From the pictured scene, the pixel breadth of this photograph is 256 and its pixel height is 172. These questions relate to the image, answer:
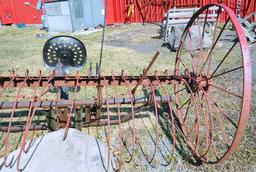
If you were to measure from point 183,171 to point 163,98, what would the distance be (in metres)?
0.93

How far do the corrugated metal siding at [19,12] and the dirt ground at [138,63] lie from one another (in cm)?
489

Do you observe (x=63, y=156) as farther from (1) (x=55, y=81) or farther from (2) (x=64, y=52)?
(2) (x=64, y=52)

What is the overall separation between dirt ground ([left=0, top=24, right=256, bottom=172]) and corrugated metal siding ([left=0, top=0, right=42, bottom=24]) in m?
4.89

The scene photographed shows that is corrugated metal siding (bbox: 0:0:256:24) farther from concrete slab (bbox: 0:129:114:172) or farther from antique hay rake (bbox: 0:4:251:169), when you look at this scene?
concrete slab (bbox: 0:129:114:172)

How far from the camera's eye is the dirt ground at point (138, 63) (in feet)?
11.2

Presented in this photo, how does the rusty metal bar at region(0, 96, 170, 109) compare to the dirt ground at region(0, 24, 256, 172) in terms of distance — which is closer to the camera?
the rusty metal bar at region(0, 96, 170, 109)

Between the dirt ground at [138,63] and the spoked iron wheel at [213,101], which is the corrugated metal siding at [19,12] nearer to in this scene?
the dirt ground at [138,63]

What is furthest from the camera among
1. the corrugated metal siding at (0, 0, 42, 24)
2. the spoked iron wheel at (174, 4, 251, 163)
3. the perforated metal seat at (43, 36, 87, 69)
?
the corrugated metal siding at (0, 0, 42, 24)

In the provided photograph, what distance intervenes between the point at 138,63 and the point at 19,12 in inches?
487

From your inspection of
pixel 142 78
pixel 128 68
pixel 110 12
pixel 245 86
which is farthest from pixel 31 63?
pixel 110 12

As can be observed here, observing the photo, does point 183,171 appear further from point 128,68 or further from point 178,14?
point 178,14

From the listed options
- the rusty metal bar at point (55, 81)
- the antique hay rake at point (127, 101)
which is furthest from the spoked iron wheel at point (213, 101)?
the rusty metal bar at point (55, 81)

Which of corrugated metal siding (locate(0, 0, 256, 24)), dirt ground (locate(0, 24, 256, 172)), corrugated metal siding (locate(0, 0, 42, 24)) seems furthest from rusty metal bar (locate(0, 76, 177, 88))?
corrugated metal siding (locate(0, 0, 42, 24))

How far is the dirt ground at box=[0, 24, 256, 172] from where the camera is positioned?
11.2 feet
